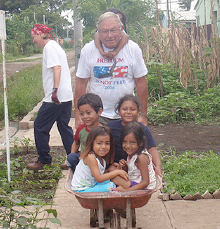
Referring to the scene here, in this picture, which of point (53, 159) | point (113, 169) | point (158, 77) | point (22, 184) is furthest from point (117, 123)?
point (158, 77)

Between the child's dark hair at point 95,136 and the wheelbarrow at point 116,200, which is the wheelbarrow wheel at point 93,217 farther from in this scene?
the child's dark hair at point 95,136

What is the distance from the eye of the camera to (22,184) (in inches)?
195

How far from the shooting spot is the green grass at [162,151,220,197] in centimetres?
446

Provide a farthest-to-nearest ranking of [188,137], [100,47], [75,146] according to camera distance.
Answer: [188,137]
[100,47]
[75,146]

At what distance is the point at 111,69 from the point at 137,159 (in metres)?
1.04

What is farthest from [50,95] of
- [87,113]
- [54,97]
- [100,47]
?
[87,113]

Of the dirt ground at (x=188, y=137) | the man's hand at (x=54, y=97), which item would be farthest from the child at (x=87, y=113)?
the dirt ground at (x=188, y=137)

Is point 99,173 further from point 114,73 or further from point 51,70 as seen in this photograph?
point 51,70

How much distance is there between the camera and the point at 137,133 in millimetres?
3383

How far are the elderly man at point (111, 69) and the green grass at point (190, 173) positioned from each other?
36.2 inches

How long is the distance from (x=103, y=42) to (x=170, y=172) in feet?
5.91

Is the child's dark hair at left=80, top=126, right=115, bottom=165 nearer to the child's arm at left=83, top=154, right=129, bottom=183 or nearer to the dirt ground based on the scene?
the child's arm at left=83, top=154, right=129, bottom=183

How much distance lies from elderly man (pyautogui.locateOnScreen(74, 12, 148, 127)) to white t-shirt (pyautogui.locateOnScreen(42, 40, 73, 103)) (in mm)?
1281

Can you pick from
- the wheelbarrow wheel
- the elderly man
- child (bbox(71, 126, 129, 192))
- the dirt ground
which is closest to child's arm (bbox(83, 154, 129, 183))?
child (bbox(71, 126, 129, 192))
